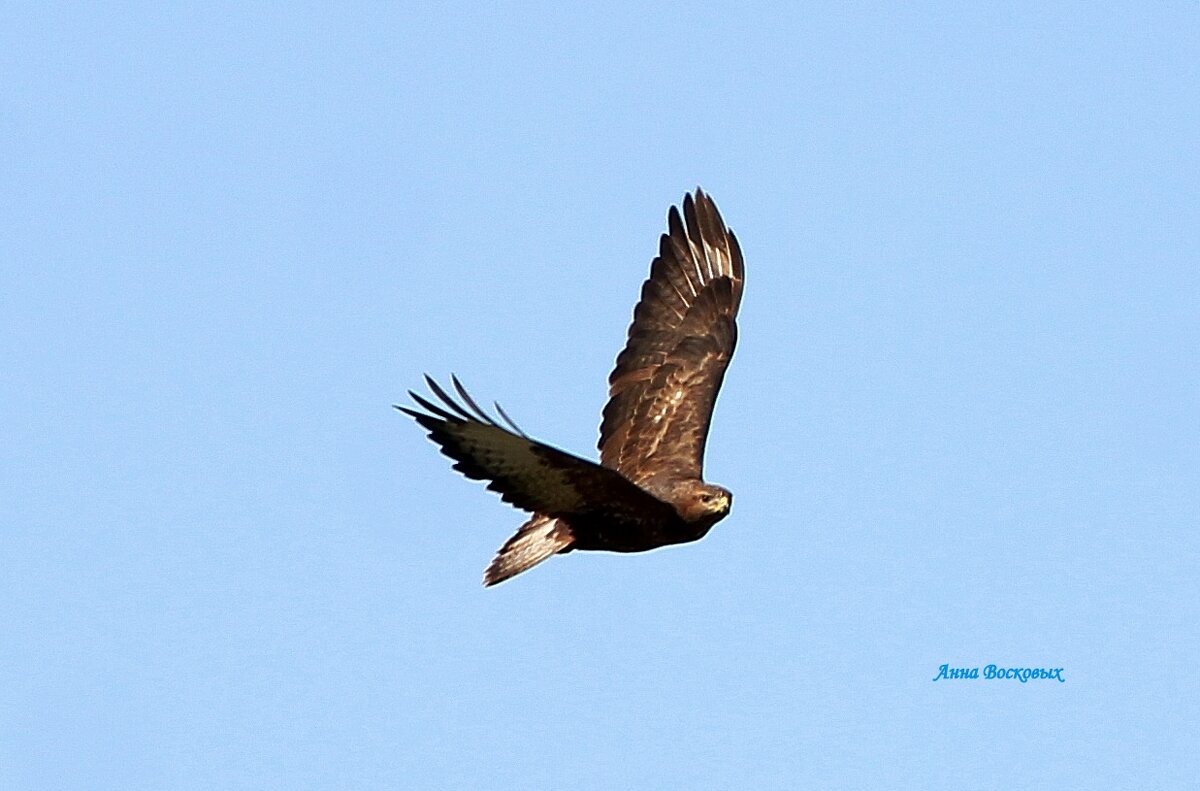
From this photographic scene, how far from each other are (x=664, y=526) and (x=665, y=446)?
1970mm

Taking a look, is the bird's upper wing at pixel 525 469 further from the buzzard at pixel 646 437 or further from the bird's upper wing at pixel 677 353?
the bird's upper wing at pixel 677 353

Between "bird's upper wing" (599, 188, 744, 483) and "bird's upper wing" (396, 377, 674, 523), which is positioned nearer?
"bird's upper wing" (396, 377, 674, 523)

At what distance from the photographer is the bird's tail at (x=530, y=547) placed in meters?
12.8

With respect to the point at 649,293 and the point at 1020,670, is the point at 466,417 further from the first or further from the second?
the point at 1020,670

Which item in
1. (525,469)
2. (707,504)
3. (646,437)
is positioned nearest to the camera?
(525,469)

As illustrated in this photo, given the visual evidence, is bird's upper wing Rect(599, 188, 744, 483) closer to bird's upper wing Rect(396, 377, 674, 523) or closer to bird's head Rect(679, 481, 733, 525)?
bird's head Rect(679, 481, 733, 525)

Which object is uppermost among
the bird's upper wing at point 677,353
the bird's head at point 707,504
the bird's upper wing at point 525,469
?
the bird's upper wing at point 677,353

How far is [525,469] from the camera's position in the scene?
38.9 feet

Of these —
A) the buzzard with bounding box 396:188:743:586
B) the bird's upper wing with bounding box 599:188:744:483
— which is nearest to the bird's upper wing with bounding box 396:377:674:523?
the buzzard with bounding box 396:188:743:586

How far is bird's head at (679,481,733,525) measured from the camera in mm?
13461

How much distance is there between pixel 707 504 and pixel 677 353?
240 cm

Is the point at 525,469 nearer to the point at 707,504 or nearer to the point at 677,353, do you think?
the point at 707,504

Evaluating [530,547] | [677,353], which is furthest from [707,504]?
[677,353]

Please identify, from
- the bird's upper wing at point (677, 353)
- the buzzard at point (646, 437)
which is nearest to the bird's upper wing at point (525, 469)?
the buzzard at point (646, 437)
